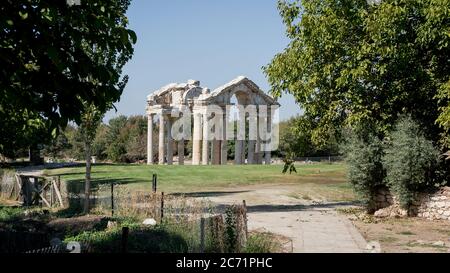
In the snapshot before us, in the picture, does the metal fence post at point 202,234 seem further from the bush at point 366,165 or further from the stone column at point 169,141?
the stone column at point 169,141

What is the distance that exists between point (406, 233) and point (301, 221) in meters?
3.68

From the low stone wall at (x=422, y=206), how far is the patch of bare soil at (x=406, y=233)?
20.0 inches

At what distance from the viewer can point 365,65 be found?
19.6 metres

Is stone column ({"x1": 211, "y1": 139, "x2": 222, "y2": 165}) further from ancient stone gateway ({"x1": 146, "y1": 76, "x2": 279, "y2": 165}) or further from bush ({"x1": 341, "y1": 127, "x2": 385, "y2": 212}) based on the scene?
bush ({"x1": 341, "y1": 127, "x2": 385, "y2": 212})

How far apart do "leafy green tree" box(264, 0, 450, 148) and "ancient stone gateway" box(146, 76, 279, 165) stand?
45938 mm

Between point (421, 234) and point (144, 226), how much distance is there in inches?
328

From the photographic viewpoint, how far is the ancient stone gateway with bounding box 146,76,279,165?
6938 centimetres

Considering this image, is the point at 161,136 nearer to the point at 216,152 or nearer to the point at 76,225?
the point at 216,152

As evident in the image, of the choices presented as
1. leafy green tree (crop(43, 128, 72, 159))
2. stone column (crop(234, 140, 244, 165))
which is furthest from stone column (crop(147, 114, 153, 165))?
leafy green tree (crop(43, 128, 72, 159))

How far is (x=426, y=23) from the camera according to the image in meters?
18.5

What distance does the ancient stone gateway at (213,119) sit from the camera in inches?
2731

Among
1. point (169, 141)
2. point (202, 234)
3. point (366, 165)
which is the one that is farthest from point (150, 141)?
point (202, 234)
